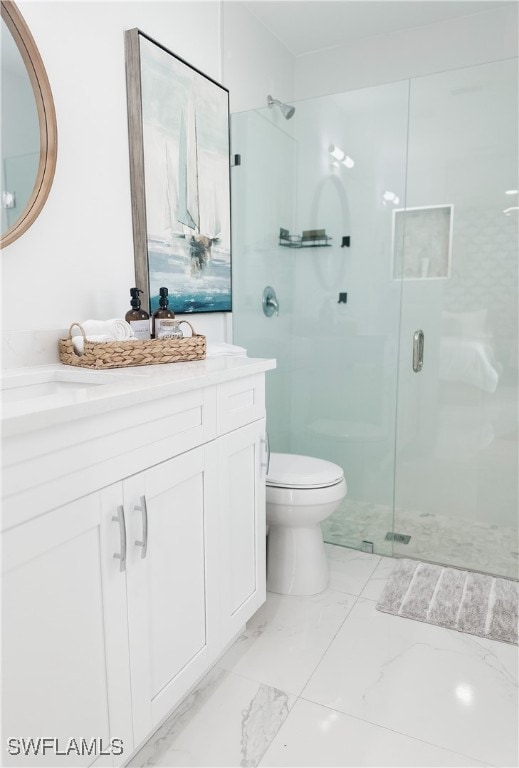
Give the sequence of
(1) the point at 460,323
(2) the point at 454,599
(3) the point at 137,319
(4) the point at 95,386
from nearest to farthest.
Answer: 1. (4) the point at 95,386
2. (3) the point at 137,319
3. (2) the point at 454,599
4. (1) the point at 460,323

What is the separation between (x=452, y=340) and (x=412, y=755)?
65.3 inches

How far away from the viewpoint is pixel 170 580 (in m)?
1.29

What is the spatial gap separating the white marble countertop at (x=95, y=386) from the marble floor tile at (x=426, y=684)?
96 cm

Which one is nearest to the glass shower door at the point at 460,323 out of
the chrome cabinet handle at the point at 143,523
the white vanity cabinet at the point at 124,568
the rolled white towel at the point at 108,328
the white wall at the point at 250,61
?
the white wall at the point at 250,61

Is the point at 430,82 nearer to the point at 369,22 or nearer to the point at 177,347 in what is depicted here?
the point at 369,22

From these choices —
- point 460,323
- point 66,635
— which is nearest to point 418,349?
point 460,323

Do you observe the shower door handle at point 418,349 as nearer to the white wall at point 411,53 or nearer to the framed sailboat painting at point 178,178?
the framed sailboat painting at point 178,178

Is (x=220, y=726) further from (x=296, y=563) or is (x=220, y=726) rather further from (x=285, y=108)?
(x=285, y=108)

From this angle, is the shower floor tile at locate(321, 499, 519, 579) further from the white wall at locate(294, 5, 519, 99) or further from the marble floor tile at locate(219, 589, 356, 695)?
the white wall at locate(294, 5, 519, 99)

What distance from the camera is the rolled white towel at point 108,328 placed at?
155cm

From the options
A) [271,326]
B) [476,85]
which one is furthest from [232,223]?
[476,85]

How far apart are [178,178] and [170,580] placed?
144cm

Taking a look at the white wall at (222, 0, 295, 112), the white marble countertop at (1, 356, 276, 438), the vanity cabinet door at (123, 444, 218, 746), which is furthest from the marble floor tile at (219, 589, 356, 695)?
the white wall at (222, 0, 295, 112)

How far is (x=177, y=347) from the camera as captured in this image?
168cm
